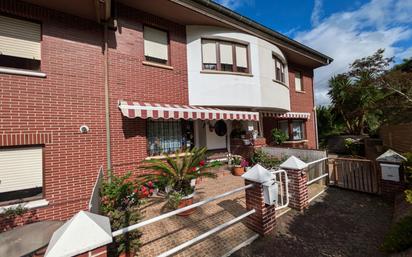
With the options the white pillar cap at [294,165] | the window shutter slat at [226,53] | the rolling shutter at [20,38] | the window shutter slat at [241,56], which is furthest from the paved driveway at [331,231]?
the rolling shutter at [20,38]

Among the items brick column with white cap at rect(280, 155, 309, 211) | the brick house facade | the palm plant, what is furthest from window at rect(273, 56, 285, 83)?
the palm plant

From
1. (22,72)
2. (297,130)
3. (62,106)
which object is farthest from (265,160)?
(22,72)

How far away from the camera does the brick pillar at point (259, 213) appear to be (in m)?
6.12

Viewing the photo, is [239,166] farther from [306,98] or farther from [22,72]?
[306,98]

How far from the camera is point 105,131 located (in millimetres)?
9477

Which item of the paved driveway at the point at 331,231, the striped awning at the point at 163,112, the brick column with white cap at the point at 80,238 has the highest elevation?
the striped awning at the point at 163,112

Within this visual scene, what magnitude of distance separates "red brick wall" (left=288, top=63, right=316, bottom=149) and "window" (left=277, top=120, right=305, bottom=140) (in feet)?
2.02

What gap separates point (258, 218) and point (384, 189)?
6.62m

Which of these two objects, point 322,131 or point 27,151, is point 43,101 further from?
point 322,131

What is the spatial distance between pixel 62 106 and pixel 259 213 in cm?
931

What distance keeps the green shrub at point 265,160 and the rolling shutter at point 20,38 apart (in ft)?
42.9

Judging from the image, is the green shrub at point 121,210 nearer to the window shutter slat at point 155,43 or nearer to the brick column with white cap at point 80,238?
the brick column with white cap at point 80,238

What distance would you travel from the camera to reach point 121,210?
22.0 feet

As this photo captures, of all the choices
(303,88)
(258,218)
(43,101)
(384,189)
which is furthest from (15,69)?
(303,88)
